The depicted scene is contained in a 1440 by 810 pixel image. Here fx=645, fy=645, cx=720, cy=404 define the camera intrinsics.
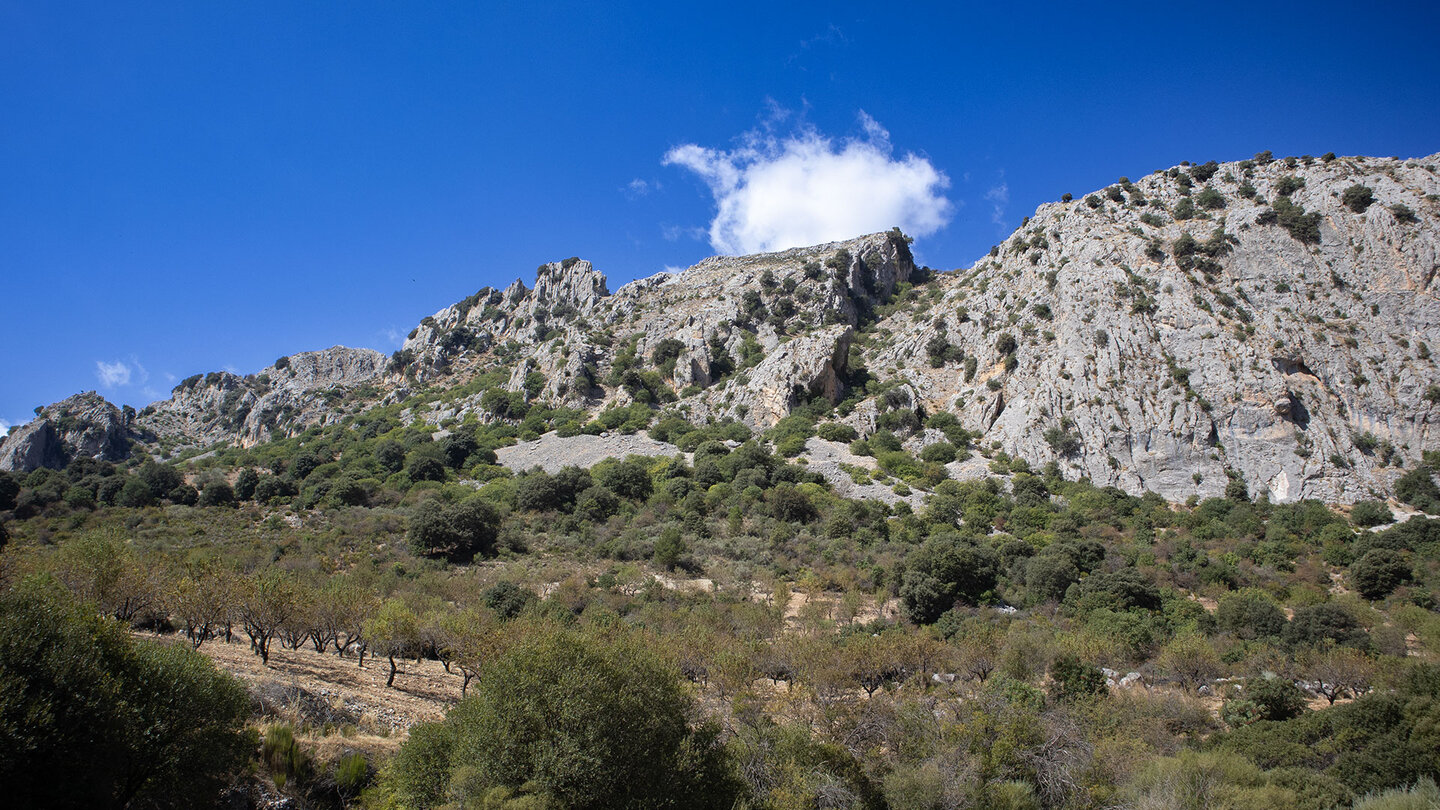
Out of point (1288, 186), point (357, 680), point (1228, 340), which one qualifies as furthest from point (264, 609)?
point (1288, 186)

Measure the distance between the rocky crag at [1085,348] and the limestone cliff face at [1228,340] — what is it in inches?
6.2

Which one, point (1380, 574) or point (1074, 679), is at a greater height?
point (1380, 574)

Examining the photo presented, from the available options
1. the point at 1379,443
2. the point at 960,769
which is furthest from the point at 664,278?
the point at 960,769

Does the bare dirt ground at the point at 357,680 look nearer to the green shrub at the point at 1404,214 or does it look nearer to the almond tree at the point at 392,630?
the almond tree at the point at 392,630

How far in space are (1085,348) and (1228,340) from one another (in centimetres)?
940

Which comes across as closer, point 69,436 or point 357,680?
point 357,680

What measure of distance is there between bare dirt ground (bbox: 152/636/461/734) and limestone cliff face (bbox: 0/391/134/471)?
2772 inches

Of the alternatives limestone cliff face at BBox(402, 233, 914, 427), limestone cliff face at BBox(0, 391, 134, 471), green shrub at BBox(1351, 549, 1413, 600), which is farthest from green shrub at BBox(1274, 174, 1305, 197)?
limestone cliff face at BBox(0, 391, 134, 471)

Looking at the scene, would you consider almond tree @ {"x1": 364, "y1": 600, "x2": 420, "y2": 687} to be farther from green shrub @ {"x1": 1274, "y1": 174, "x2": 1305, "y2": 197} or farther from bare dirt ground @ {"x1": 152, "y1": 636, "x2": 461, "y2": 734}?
green shrub @ {"x1": 1274, "y1": 174, "x2": 1305, "y2": 197}

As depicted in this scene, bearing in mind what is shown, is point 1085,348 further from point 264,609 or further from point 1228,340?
point 264,609

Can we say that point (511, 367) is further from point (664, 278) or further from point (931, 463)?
point (931, 463)

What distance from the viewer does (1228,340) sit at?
4859 centimetres

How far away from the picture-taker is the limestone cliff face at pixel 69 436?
218 feet

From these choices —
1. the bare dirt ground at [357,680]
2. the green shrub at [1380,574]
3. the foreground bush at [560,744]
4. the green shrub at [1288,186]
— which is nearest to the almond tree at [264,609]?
the bare dirt ground at [357,680]
